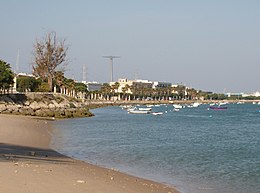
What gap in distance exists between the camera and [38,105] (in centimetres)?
7231

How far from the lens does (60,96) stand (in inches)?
3226

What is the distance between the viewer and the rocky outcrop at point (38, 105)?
63.4 meters

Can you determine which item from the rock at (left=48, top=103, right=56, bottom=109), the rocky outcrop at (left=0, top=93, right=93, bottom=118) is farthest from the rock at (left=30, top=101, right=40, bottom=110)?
the rock at (left=48, top=103, right=56, bottom=109)

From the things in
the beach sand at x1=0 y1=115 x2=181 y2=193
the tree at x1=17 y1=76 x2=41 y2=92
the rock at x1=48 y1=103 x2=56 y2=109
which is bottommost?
the beach sand at x1=0 y1=115 x2=181 y2=193

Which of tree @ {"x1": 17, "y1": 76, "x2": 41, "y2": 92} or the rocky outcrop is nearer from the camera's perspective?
the rocky outcrop

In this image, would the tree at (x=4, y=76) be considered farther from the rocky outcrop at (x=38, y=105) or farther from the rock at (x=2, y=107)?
the rock at (x=2, y=107)

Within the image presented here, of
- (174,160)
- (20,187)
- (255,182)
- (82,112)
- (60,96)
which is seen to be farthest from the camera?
(60,96)

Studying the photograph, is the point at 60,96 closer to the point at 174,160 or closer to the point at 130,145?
the point at 130,145

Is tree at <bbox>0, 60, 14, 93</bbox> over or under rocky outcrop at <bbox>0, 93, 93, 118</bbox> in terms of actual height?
over

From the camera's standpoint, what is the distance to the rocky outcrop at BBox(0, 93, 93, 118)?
63.4m

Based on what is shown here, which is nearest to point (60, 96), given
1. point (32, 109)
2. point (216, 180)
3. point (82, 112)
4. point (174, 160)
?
point (82, 112)

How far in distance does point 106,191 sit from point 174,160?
1121 centimetres

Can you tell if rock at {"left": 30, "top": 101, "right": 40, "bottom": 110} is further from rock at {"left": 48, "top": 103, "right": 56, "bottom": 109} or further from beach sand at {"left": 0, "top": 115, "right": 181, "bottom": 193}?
beach sand at {"left": 0, "top": 115, "right": 181, "bottom": 193}

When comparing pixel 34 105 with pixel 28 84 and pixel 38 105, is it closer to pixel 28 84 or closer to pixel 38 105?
pixel 38 105
